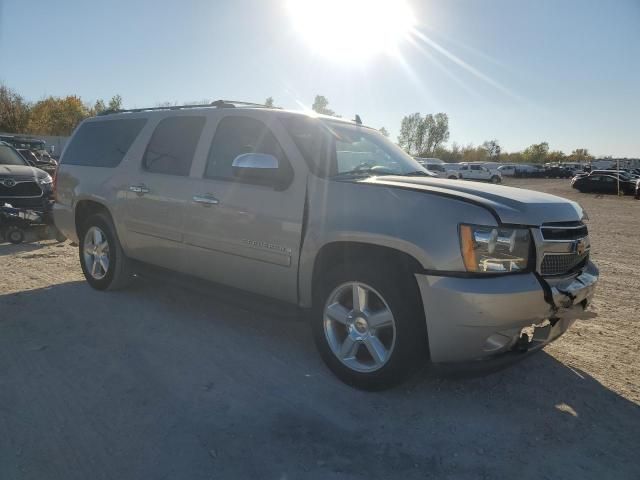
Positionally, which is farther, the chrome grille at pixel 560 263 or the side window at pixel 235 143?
the side window at pixel 235 143

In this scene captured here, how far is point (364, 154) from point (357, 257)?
46.9 inches

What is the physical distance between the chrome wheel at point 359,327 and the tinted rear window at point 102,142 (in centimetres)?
309

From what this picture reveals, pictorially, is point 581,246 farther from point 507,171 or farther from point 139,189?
point 507,171

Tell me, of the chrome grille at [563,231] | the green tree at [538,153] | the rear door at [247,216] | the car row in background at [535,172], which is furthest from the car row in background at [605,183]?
the green tree at [538,153]

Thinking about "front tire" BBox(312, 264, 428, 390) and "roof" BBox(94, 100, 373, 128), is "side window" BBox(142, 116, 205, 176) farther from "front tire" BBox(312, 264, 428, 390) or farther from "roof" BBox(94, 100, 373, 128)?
"front tire" BBox(312, 264, 428, 390)

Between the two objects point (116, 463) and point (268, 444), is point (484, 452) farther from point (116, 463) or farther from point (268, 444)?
point (116, 463)

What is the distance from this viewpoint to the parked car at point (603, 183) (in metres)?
32.1

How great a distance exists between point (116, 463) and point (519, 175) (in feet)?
219

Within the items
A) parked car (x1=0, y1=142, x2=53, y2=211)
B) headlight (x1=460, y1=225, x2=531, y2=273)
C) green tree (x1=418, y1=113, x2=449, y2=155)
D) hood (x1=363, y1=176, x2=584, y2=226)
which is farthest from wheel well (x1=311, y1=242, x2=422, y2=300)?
green tree (x1=418, y1=113, x2=449, y2=155)

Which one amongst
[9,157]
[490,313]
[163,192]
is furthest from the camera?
[9,157]

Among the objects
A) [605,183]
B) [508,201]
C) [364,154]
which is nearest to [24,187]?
[364,154]

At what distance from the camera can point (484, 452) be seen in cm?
263

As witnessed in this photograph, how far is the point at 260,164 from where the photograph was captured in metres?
3.43

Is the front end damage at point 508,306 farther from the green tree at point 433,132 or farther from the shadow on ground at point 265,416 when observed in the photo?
the green tree at point 433,132
